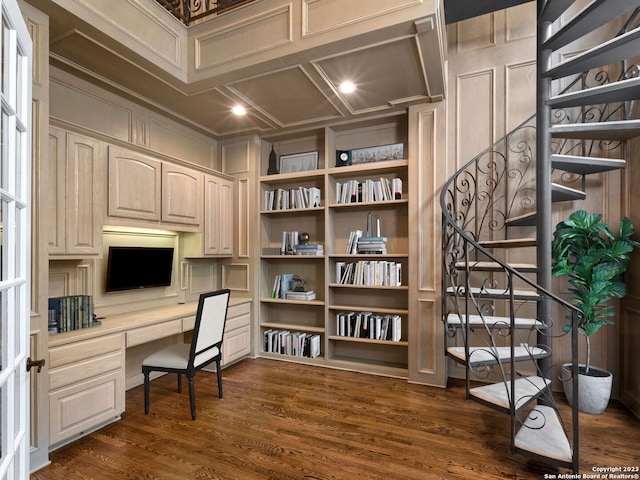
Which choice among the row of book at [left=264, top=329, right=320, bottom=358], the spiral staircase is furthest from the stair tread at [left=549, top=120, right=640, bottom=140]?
the row of book at [left=264, top=329, right=320, bottom=358]

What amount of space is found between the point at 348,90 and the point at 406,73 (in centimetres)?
55

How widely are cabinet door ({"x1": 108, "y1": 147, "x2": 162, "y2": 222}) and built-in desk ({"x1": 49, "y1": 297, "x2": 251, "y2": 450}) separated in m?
0.95

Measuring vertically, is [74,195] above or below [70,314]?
above

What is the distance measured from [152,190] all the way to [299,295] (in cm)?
197

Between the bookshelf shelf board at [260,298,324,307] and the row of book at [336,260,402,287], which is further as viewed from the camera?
the bookshelf shelf board at [260,298,324,307]

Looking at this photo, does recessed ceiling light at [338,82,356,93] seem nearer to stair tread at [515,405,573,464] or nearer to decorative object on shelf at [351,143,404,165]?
decorative object on shelf at [351,143,404,165]

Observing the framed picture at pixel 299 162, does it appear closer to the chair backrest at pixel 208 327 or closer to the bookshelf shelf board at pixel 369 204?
the bookshelf shelf board at pixel 369 204

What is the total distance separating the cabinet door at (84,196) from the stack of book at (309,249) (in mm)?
2080

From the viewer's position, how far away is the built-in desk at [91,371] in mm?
2273

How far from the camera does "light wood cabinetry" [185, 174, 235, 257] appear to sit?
389cm

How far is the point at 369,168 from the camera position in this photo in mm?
3816

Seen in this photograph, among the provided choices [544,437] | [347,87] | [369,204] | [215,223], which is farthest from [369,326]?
[347,87]

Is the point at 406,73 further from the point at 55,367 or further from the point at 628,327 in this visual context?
the point at 55,367

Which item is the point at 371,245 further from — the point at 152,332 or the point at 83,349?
the point at 83,349
